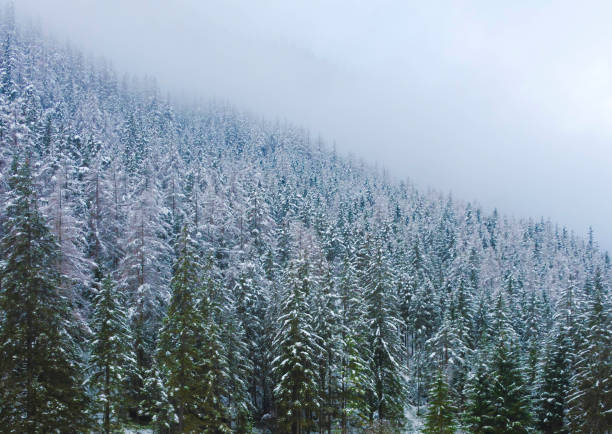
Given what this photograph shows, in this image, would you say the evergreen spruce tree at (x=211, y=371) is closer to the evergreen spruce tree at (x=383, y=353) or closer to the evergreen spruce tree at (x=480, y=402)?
the evergreen spruce tree at (x=383, y=353)

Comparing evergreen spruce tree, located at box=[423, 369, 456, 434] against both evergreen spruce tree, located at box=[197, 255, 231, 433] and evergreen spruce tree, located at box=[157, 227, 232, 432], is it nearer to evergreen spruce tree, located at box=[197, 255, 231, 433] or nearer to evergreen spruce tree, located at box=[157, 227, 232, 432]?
evergreen spruce tree, located at box=[197, 255, 231, 433]

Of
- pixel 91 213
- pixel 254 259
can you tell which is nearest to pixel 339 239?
pixel 254 259

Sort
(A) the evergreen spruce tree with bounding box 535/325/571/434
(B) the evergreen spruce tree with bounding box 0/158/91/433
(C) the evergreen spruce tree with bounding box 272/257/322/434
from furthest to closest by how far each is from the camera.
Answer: (A) the evergreen spruce tree with bounding box 535/325/571/434 < (C) the evergreen spruce tree with bounding box 272/257/322/434 < (B) the evergreen spruce tree with bounding box 0/158/91/433

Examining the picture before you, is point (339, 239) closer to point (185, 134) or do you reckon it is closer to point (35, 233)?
point (35, 233)

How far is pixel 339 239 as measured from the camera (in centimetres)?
6794

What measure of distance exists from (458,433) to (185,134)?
15512 centimetres

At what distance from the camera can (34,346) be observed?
56.7 ft

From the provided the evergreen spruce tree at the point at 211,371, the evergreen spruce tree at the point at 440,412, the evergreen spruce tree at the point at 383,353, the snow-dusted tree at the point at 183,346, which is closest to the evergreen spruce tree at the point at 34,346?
the snow-dusted tree at the point at 183,346

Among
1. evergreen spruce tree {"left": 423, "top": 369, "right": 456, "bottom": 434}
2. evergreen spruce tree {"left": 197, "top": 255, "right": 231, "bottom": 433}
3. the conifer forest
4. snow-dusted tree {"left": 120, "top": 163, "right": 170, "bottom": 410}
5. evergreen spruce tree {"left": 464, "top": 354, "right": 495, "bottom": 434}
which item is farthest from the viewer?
evergreen spruce tree {"left": 464, "top": 354, "right": 495, "bottom": 434}

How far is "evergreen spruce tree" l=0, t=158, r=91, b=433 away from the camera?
16.4 metres

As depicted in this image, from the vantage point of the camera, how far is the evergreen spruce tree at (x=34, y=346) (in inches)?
647

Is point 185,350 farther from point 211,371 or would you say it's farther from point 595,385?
point 595,385

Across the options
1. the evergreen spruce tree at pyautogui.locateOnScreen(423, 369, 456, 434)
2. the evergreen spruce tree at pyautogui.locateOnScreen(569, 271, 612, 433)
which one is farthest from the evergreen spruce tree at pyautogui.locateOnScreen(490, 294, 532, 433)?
the evergreen spruce tree at pyautogui.locateOnScreen(423, 369, 456, 434)

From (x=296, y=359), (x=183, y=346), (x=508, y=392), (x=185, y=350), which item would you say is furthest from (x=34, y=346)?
(x=508, y=392)
